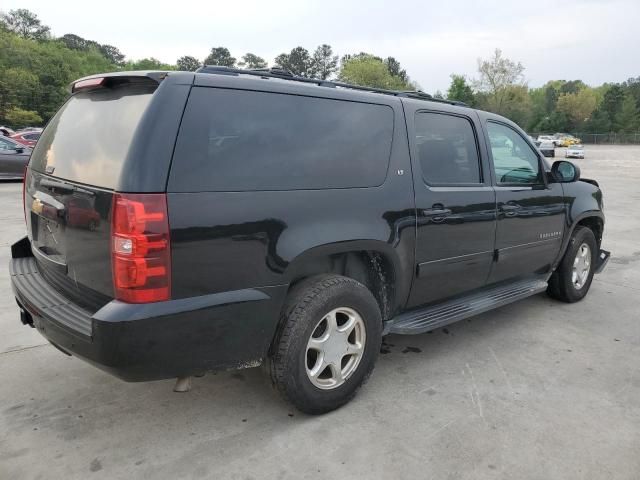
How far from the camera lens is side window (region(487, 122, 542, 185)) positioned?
407cm

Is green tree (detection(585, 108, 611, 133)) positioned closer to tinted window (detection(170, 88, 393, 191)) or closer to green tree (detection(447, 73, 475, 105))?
green tree (detection(447, 73, 475, 105))

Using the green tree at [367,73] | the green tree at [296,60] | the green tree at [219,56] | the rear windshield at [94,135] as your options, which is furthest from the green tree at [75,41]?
the rear windshield at [94,135]

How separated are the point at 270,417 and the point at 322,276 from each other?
854mm

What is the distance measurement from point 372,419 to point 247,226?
1337 millimetres

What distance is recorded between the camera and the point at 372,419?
290cm

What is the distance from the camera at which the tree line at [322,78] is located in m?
51.2

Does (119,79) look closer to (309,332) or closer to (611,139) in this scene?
(309,332)

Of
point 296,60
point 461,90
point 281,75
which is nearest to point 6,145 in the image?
point 281,75

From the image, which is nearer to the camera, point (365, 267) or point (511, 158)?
point (365, 267)

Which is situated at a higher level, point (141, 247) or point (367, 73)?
point (367, 73)

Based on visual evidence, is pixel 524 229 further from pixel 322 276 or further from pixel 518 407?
pixel 322 276

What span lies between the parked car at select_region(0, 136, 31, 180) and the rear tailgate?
43.2 feet

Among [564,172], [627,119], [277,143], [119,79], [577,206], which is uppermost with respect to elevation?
[627,119]

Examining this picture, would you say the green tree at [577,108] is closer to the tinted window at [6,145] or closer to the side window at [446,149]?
the tinted window at [6,145]
